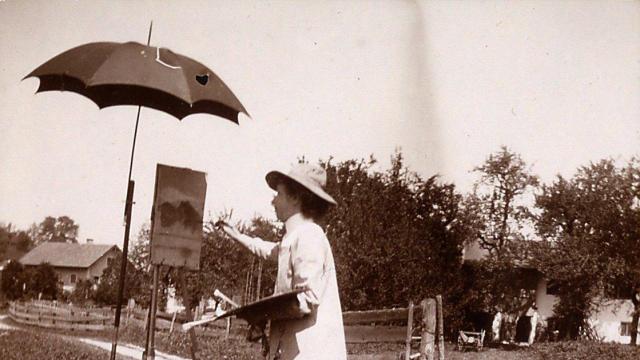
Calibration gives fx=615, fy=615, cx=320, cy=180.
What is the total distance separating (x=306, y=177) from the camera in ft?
10.6

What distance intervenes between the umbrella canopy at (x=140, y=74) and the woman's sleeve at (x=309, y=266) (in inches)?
52.4

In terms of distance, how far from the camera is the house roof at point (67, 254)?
176 ft

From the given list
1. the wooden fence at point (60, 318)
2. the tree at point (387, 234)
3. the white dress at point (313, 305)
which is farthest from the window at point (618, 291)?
the white dress at point (313, 305)

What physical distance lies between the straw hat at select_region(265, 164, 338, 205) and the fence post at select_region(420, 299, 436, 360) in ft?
14.2

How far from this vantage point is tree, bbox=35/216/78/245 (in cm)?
8050

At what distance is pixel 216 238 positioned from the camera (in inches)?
822

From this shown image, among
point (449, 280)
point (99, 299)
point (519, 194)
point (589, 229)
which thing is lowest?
point (99, 299)

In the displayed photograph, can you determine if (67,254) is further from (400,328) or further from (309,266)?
(309,266)

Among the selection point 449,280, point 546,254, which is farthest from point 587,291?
point 449,280

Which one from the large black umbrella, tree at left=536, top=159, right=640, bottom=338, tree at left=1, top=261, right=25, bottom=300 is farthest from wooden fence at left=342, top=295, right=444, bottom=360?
tree at left=1, top=261, right=25, bottom=300

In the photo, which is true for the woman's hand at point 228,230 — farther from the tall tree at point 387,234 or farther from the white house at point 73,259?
the white house at point 73,259

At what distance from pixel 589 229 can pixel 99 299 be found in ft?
91.4

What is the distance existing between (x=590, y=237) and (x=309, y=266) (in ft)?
89.7

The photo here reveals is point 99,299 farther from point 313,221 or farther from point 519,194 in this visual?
point 313,221
